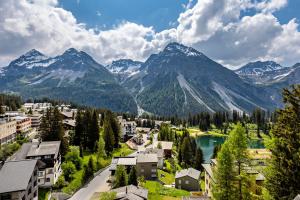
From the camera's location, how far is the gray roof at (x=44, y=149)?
219 ft

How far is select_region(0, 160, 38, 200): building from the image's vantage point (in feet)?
152

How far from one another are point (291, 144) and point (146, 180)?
5525 centimetres

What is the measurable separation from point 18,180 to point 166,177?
49297 millimetres

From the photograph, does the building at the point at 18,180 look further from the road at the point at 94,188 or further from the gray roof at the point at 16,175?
the road at the point at 94,188

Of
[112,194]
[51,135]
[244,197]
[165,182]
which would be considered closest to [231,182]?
[244,197]

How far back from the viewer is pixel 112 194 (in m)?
48.4

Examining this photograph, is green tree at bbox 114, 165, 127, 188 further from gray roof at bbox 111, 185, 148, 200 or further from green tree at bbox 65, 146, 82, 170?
green tree at bbox 65, 146, 82, 170

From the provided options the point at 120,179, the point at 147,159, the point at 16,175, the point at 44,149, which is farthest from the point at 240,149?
the point at 147,159

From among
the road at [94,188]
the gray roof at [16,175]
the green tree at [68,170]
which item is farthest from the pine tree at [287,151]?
the green tree at [68,170]

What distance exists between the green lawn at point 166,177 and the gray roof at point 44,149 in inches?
1287

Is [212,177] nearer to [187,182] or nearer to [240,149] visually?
[240,149]

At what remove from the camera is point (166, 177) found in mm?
87500

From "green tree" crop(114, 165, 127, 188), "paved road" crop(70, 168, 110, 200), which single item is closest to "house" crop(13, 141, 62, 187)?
"paved road" crop(70, 168, 110, 200)

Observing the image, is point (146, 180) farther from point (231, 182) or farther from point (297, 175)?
point (297, 175)
